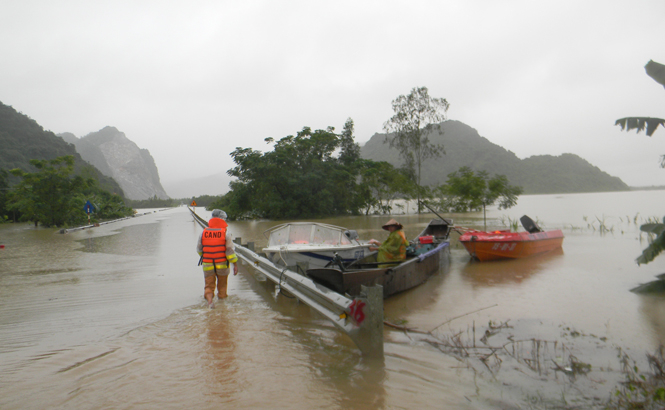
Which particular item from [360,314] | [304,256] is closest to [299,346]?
[360,314]

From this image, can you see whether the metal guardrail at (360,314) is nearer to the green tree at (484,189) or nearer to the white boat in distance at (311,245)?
the white boat in distance at (311,245)

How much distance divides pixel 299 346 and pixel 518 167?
117012 mm

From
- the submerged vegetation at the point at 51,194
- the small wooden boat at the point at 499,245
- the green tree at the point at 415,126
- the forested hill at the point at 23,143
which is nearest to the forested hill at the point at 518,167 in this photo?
the green tree at the point at 415,126

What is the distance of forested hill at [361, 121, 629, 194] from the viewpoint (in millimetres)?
106125

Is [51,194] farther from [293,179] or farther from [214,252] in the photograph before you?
[214,252]

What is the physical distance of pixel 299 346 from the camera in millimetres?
4684

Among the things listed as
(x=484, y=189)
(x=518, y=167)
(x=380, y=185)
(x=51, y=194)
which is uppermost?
(x=518, y=167)

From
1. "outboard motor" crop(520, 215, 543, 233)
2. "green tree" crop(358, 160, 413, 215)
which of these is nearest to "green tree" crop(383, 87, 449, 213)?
"green tree" crop(358, 160, 413, 215)

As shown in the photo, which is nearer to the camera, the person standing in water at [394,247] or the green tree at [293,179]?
the person standing in water at [394,247]

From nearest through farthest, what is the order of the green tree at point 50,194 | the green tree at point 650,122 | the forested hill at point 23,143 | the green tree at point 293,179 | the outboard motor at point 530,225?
the green tree at point 650,122 → the outboard motor at point 530,225 → the green tree at point 50,194 → the green tree at point 293,179 → the forested hill at point 23,143

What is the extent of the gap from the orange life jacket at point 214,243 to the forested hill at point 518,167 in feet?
328

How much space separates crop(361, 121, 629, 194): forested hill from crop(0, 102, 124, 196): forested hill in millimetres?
77971

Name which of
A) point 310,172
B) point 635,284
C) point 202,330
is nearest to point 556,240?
point 635,284

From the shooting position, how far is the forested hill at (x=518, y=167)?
106125 millimetres
